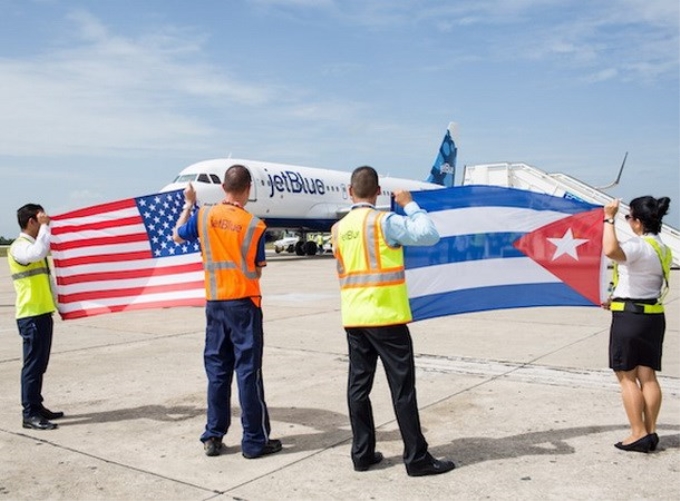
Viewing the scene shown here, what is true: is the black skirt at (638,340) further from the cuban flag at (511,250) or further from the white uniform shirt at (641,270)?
the cuban flag at (511,250)

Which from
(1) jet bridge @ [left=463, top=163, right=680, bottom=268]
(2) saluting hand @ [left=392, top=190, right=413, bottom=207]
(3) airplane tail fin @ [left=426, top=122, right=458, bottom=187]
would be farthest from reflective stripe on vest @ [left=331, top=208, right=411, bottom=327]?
(3) airplane tail fin @ [left=426, top=122, right=458, bottom=187]

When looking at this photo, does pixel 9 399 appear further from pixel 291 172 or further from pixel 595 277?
pixel 291 172

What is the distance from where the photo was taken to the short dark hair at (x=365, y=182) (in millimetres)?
4465

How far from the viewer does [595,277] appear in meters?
5.42

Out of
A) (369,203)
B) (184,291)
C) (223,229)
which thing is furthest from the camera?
(184,291)

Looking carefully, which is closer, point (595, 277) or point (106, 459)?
point (106, 459)

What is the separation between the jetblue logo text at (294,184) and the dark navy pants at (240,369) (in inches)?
939

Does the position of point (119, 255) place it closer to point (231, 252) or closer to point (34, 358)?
point (34, 358)

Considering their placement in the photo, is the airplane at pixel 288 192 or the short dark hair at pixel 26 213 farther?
the airplane at pixel 288 192

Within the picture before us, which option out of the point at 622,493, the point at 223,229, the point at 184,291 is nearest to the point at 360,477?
the point at 622,493

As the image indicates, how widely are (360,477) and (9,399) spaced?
12.4 feet

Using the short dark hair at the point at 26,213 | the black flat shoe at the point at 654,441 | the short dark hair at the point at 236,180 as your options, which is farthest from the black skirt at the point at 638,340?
the short dark hair at the point at 26,213

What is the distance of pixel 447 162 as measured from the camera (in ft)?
158

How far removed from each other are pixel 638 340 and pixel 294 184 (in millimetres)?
25984
